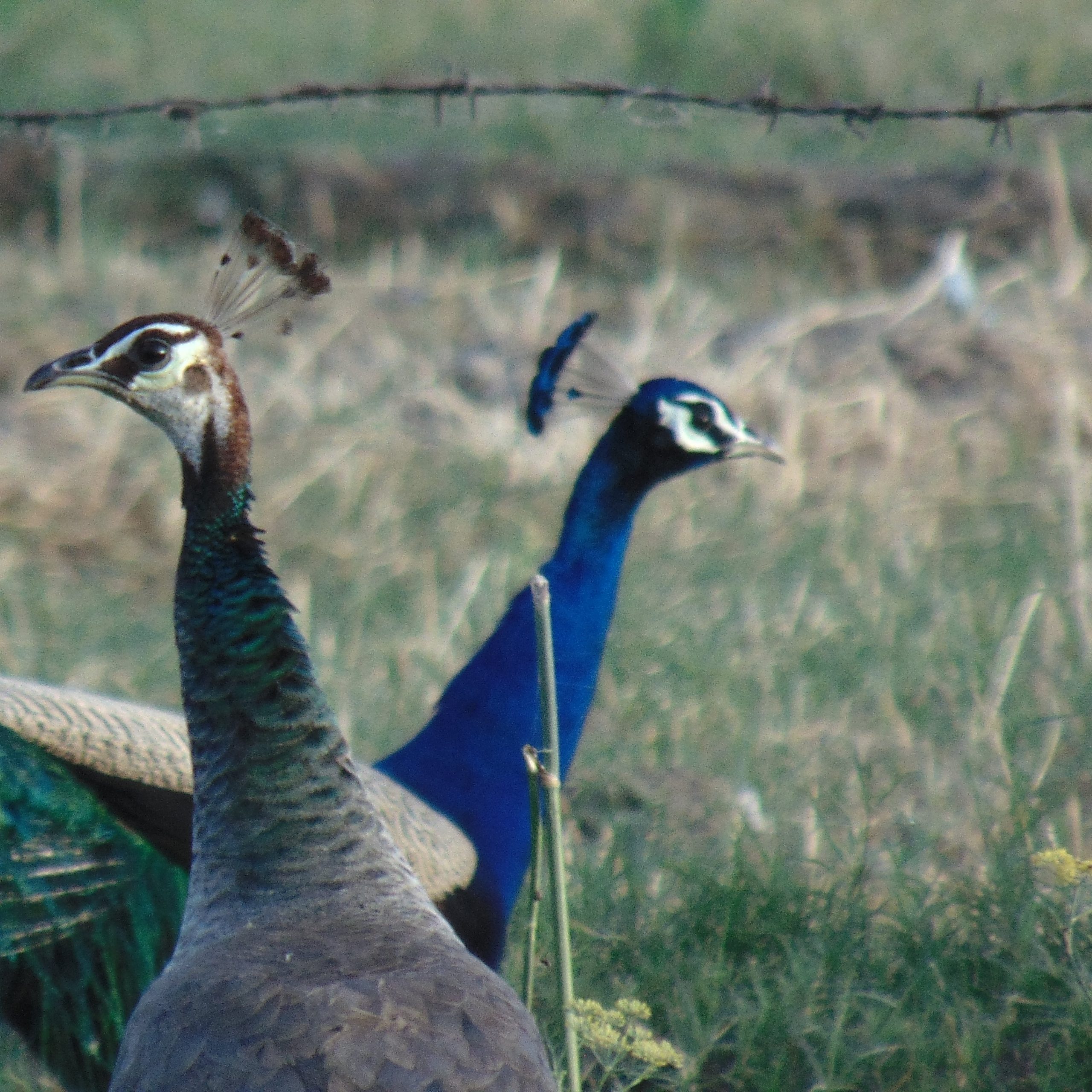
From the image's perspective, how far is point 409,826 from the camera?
2.33 m

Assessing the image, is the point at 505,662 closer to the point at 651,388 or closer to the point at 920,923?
the point at 651,388

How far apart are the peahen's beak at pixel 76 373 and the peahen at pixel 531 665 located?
57cm

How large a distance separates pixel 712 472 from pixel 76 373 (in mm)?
2972

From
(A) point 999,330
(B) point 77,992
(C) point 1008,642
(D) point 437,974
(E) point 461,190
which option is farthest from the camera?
(E) point 461,190

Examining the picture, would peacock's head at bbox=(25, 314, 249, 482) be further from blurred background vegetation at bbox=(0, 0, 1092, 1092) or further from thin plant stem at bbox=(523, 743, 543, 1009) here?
blurred background vegetation at bbox=(0, 0, 1092, 1092)

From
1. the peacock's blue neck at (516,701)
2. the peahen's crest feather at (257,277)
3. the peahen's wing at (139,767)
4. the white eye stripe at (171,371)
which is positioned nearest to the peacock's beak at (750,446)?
the peacock's blue neck at (516,701)

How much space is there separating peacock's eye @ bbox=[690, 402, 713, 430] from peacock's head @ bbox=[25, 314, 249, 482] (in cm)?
105

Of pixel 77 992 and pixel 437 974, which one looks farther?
pixel 77 992

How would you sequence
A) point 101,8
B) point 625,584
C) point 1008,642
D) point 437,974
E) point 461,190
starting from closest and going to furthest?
point 437,974, point 1008,642, point 625,584, point 461,190, point 101,8

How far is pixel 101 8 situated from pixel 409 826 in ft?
26.8

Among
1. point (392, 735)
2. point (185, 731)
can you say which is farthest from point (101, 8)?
point (185, 731)

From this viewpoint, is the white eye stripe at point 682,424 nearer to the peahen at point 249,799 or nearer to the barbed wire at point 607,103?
the barbed wire at point 607,103

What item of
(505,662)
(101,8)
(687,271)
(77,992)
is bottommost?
(77,992)

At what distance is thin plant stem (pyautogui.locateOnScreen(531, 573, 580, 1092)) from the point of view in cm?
156
